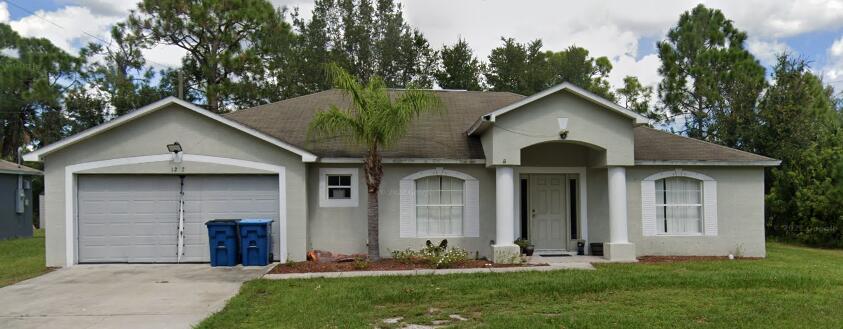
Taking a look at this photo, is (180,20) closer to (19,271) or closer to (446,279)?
(19,271)

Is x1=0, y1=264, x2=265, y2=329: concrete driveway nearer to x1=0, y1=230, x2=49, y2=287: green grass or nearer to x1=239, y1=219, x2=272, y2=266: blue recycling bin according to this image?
x1=239, y1=219, x2=272, y2=266: blue recycling bin

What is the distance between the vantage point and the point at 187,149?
12.5 m

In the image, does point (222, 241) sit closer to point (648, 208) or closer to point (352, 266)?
point (352, 266)

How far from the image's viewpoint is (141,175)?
1273cm

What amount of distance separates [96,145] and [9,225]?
12.5 meters

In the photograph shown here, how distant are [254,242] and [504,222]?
211 inches

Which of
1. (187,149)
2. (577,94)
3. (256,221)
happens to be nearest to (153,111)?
(187,149)

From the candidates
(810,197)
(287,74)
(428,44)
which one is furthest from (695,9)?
(287,74)

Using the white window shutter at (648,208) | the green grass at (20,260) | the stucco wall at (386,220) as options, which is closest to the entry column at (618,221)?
the white window shutter at (648,208)

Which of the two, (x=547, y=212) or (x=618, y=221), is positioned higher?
(x=547, y=212)

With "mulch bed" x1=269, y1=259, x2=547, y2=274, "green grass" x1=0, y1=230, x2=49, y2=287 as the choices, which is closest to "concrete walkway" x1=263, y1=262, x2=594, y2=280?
"mulch bed" x1=269, y1=259, x2=547, y2=274

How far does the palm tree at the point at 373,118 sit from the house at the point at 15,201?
15.9 meters

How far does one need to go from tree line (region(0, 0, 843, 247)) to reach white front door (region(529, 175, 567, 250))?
34.8 feet

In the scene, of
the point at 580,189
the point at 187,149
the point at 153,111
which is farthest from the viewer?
the point at 580,189
